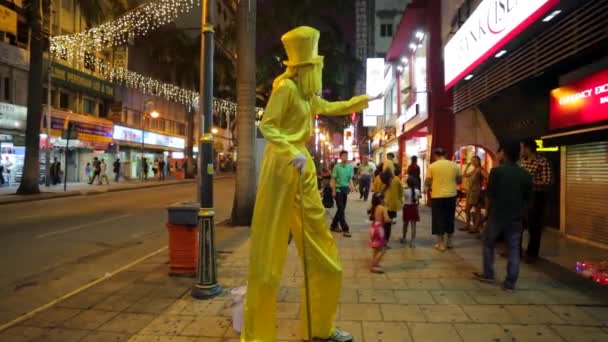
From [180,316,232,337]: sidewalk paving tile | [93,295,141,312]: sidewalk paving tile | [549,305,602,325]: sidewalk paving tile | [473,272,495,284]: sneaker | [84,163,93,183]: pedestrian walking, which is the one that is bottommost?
[93,295,141,312]: sidewalk paving tile

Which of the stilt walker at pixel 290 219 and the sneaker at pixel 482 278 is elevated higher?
Answer: the stilt walker at pixel 290 219

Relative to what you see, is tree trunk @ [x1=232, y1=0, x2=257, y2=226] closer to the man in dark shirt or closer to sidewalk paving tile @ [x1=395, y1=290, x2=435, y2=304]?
sidewalk paving tile @ [x1=395, y1=290, x2=435, y2=304]

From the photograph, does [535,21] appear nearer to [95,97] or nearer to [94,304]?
[94,304]

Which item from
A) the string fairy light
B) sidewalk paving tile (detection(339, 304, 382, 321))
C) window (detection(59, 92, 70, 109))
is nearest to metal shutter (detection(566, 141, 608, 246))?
sidewalk paving tile (detection(339, 304, 382, 321))

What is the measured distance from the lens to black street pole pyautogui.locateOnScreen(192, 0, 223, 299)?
16.7ft

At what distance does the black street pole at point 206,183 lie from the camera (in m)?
5.08

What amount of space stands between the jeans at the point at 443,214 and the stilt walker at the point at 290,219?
475 cm

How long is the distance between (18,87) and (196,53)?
1445 cm

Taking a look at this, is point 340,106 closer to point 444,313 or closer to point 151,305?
point 444,313

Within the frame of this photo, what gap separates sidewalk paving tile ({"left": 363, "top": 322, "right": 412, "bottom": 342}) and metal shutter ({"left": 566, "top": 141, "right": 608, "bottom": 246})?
17.2 ft

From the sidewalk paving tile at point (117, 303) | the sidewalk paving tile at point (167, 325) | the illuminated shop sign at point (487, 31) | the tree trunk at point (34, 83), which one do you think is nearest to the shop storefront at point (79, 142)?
the tree trunk at point (34, 83)

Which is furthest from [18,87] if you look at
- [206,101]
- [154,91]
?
[206,101]

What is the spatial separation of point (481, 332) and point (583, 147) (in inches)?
226

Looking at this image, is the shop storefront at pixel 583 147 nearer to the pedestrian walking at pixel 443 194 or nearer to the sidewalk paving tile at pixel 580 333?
the pedestrian walking at pixel 443 194
